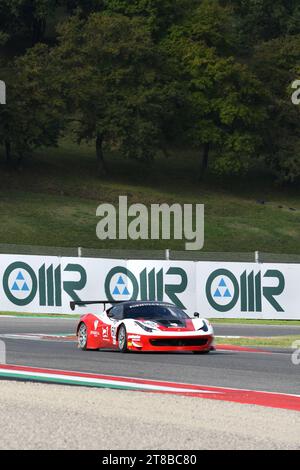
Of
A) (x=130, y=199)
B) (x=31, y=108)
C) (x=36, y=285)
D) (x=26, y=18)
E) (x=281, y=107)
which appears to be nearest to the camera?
(x=36, y=285)

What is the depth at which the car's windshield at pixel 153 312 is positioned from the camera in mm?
20938

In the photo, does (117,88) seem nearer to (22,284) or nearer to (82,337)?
(22,284)

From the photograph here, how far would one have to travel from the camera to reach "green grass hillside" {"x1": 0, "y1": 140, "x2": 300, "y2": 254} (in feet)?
213

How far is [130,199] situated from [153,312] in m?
50.7

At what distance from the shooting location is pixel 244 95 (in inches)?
3194

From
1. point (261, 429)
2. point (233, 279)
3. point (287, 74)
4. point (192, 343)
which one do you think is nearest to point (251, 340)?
point (192, 343)

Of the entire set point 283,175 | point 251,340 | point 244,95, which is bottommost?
point 251,340

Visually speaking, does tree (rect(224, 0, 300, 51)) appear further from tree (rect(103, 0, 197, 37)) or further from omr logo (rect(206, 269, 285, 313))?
omr logo (rect(206, 269, 285, 313))

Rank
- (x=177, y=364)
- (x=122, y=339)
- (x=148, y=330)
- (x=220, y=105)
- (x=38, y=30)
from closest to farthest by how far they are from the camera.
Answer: (x=177, y=364) < (x=148, y=330) < (x=122, y=339) < (x=220, y=105) < (x=38, y=30)

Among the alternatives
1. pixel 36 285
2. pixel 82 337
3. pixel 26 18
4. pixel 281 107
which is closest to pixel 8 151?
pixel 281 107

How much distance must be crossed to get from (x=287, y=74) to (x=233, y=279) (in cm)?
5195

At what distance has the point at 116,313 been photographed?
70.1ft

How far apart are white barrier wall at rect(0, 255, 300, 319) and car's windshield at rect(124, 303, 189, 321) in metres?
12.7
